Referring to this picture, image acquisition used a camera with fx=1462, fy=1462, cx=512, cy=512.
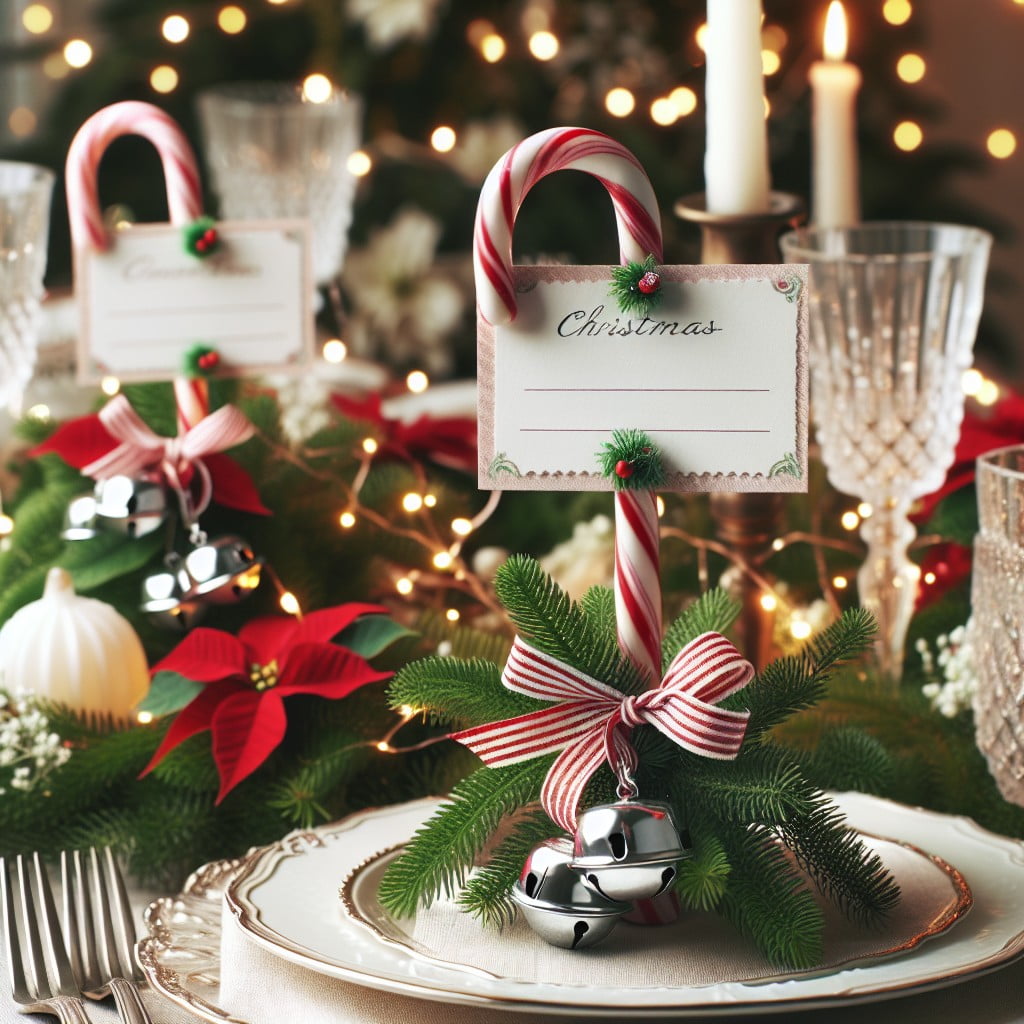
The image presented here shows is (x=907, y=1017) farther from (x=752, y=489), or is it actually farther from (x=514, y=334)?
(x=514, y=334)

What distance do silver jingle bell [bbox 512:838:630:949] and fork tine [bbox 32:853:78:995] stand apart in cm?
25

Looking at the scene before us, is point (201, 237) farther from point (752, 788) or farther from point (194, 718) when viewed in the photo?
point (752, 788)

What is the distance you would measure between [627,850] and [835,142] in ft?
2.71

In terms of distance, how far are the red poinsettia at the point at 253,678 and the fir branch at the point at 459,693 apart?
7.1 inches

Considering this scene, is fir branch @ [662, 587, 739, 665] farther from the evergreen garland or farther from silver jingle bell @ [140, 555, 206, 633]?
silver jingle bell @ [140, 555, 206, 633]

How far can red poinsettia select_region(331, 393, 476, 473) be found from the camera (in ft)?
4.05

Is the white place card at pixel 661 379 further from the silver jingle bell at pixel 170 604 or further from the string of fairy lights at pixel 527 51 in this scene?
the string of fairy lights at pixel 527 51

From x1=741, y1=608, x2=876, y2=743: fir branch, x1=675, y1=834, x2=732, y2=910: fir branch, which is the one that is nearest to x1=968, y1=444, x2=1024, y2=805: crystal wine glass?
x1=741, y1=608, x2=876, y2=743: fir branch

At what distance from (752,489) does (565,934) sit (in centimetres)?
23

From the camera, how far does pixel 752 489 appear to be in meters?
0.71

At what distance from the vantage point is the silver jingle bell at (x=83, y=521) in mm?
1048

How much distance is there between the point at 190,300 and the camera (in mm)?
1064

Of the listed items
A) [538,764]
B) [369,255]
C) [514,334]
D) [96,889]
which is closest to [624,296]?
[514,334]

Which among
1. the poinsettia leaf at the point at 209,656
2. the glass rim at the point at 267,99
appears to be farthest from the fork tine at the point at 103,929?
the glass rim at the point at 267,99
